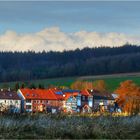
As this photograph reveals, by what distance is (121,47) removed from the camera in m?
132

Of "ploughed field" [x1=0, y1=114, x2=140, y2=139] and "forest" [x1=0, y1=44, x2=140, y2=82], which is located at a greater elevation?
"forest" [x1=0, y1=44, x2=140, y2=82]

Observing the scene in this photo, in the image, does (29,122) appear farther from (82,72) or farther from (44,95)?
(82,72)

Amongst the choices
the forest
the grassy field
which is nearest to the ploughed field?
the grassy field

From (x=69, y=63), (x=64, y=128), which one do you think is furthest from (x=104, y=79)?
(x=64, y=128)

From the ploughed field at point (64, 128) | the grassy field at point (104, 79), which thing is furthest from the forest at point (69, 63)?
the ploughed field at point (64, 128)

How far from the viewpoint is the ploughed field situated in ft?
34.2

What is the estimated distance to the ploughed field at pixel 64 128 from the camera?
1042 centimetres

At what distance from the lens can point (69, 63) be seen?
12175 centimetres

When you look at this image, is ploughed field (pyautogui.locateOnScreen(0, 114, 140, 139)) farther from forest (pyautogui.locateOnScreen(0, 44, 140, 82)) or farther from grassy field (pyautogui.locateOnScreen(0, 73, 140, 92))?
forest (pyautogui.locateOnScreen(0, 44, 140, 82))

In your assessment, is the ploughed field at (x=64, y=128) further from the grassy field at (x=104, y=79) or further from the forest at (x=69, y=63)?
the forest at (x=69, y=63)

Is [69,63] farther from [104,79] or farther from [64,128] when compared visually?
[64,128]

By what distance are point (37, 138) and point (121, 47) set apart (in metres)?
123

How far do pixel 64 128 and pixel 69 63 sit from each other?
364ft

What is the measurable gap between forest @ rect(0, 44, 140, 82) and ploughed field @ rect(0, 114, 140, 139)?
86490 mm
